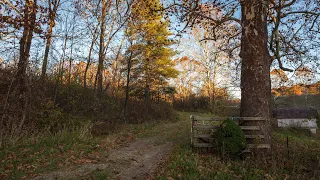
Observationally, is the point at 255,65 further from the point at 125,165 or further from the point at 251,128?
the point at 125,165

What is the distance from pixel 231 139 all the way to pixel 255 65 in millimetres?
2633

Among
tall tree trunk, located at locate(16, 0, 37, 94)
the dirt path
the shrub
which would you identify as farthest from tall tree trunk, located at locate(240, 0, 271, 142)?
tall tree trunk, located at locate(16, 0, 37, 94)

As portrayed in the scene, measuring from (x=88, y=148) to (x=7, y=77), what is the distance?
15.7 ft

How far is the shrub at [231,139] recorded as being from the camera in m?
6.03

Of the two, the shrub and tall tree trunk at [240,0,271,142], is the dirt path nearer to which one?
the shrub

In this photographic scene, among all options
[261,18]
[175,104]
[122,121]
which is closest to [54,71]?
[122,121]

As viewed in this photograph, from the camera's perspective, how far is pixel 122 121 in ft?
47.0

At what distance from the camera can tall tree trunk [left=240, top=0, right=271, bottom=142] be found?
6797 mm

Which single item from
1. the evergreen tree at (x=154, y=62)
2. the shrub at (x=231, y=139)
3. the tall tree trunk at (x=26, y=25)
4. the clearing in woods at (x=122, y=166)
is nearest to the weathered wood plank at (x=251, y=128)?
the shrub at (x=231, y=139)

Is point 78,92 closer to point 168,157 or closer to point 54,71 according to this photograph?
point 54,71

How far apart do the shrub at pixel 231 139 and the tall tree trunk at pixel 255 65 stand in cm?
93

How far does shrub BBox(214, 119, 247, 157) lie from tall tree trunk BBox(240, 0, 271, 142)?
931 millimetres

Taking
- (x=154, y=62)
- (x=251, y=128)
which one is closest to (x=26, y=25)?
(x=251, y=128)

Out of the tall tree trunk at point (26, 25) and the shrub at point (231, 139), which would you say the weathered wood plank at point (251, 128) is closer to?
the shrub at point (231, 139)
